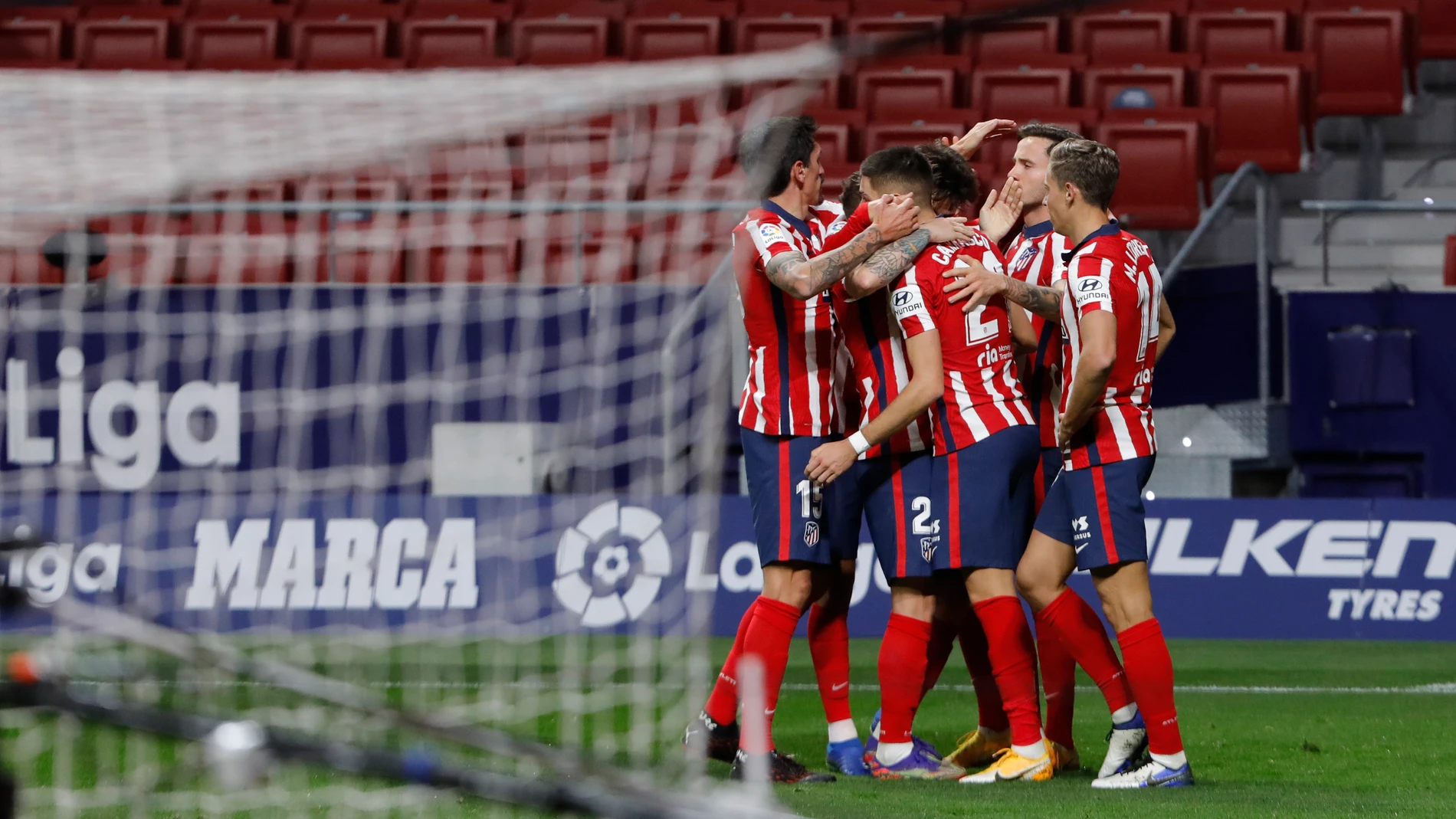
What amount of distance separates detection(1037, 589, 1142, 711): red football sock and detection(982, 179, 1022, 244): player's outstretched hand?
3.83ft

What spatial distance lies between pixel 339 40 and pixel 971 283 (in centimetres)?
949

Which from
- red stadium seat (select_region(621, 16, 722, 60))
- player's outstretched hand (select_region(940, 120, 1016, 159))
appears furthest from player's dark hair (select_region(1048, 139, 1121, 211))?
red stadium seat (select_region(621, 16, 722, 60))

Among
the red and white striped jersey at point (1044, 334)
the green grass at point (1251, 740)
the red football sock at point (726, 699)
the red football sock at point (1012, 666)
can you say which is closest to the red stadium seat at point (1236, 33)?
the green grass at point (1251, 740)

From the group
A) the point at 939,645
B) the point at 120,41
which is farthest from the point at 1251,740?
the point at 120,41

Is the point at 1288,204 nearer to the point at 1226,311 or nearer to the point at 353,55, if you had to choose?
the point at 1226,311

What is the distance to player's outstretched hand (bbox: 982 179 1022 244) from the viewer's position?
5367 millimetres

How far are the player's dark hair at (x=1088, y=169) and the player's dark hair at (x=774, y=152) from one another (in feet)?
2.25

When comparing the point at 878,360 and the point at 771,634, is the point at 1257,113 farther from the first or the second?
the point at 771,634

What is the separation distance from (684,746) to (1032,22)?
28.7 ft

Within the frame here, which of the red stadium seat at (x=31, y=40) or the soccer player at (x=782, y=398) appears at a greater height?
the red stadium seat at (x=31, y=40)

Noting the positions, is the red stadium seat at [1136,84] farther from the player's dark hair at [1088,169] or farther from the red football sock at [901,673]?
the red football sock at [901,673]

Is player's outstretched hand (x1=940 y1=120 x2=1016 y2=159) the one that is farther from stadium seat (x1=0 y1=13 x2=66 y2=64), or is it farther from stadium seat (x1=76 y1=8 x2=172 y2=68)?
stadium seat (x1=0 y1=13 x2=66 y2=64)

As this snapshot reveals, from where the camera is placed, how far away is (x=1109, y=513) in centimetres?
470

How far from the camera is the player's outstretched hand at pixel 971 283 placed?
4.80m
